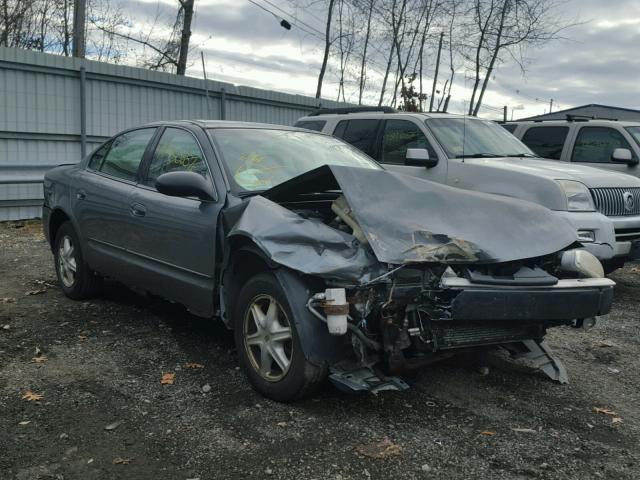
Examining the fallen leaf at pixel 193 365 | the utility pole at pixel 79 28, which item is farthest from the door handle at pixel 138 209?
the utility pole at pixel 79 28

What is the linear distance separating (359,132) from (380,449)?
5.90 metres

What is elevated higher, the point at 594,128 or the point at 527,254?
the point at 594,128

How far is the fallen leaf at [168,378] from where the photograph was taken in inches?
153

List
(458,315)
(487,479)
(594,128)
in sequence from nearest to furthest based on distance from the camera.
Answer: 1. (487,479)
2. (458,315)
3. (594,128)

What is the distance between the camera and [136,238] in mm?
4719

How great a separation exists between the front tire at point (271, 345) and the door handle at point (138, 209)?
52.1 inches

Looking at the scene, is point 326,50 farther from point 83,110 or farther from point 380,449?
point 380,449

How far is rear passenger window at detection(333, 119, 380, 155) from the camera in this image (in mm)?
8219

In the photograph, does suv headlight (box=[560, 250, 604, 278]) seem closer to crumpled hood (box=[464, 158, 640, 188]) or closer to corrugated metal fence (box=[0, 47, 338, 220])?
crumpled hood (box=[464, 158, 640, 188])

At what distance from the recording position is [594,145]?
887 cm

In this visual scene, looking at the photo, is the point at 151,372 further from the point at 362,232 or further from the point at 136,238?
the point at 362,232

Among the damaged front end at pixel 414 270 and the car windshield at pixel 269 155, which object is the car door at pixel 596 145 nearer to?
the car windshield at pixel 269 155

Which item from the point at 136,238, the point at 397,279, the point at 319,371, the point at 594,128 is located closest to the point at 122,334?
the point at 136,238

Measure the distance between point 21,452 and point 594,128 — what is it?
8.43 meters
